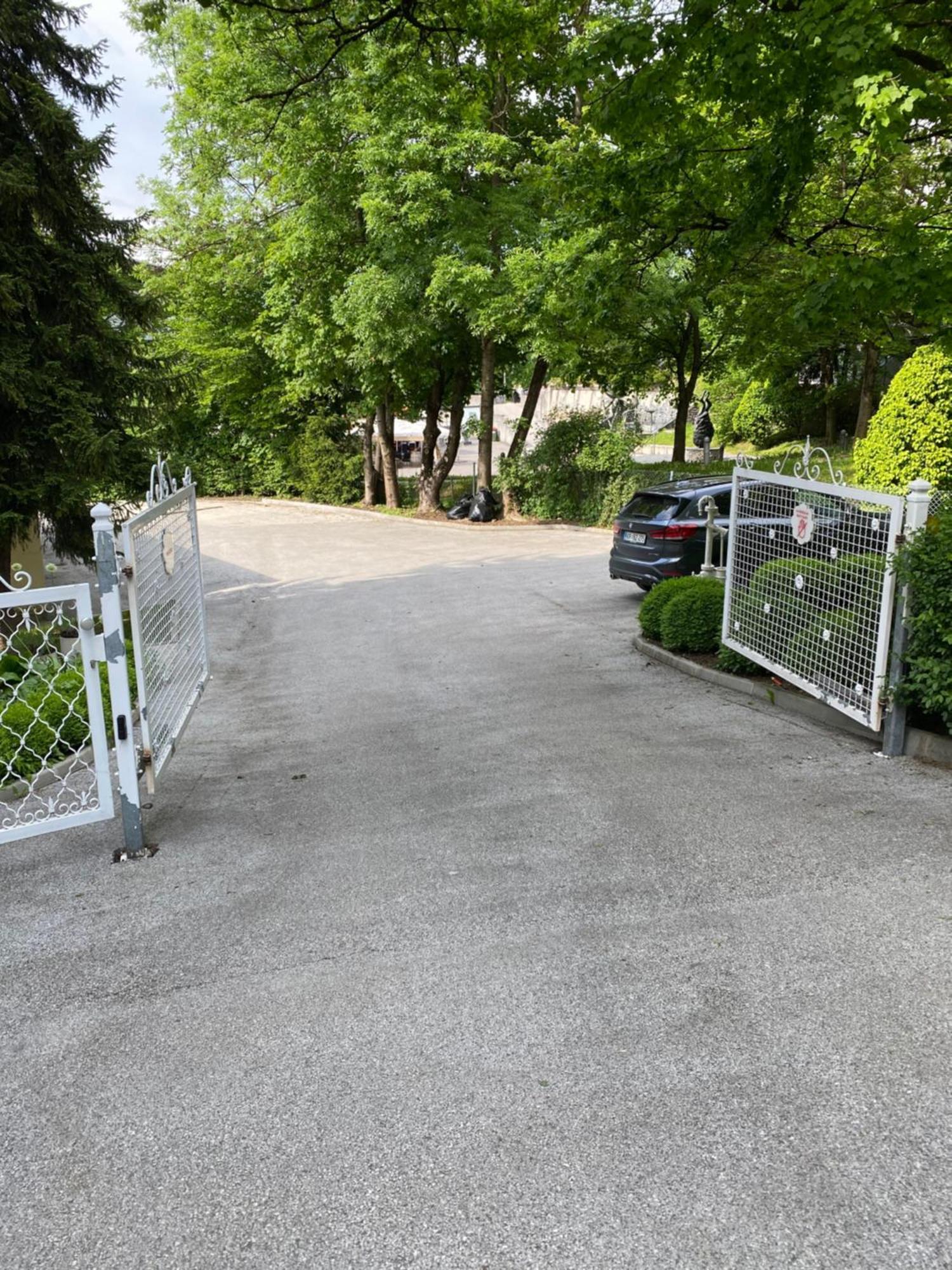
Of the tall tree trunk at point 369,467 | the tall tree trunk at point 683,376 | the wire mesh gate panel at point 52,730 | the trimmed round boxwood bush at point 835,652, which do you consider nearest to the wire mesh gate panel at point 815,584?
the trimmed round boxwood bush at point 835,652

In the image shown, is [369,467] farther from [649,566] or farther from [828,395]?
[649,566]

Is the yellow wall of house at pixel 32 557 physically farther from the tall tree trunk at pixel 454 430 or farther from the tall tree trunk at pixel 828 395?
the tall tree trunk at pixel 828 395

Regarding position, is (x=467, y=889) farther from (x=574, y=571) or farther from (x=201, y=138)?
(x=201, y=138)

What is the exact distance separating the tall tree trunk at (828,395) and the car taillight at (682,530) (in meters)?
17.9

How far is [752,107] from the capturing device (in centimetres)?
725

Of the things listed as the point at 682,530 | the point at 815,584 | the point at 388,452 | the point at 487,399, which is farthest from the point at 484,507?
the point at 815,584

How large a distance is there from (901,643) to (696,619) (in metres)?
3.30

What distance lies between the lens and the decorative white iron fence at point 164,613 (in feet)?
15.4

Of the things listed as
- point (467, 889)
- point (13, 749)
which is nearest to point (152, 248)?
point (13, 749)

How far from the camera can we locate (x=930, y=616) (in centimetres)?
526

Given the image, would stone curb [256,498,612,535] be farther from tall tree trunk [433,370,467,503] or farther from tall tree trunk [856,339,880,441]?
tall tree trunk [856,339,880,441]

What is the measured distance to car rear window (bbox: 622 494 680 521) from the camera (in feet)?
Result: 38.5

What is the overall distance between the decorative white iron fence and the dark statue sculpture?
3147cm

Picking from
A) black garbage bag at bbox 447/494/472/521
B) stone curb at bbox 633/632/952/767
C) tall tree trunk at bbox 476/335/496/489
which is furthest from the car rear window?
black garbage bag at bbox 447/494/472/521
